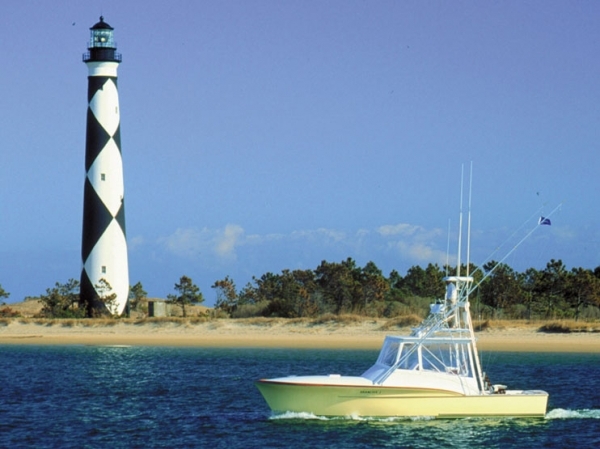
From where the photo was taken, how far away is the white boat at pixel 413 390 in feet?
90.1

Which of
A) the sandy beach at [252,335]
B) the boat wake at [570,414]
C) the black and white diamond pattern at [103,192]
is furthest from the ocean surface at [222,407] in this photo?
the black and white diamond pattern at [103,192]

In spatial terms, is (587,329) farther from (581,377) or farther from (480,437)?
(480,437)

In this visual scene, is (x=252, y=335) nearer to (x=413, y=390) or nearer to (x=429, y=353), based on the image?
(x=429, y=353)

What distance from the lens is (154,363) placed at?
49.0m

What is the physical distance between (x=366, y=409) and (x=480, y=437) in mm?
2746

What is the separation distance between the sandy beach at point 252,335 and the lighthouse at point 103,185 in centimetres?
231

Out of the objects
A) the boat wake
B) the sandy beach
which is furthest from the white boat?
the sandy beach

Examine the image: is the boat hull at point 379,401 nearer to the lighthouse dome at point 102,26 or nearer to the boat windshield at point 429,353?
the boat windshield at point 429,353

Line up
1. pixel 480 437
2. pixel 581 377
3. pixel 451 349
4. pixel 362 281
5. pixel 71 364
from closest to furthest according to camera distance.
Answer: pixel 480 437 < pixel 451 349 < pixel 581 377 < pixel 71 364 < pixel 362 281

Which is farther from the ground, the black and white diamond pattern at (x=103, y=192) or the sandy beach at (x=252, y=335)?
the black and white diamond pattern at (x=103, y=192)

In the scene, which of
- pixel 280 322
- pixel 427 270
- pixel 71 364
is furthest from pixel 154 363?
pixel 427 270

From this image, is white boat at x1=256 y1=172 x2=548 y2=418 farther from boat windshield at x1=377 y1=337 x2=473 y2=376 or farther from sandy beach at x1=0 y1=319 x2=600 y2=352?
sandy beach at x1=0 y1=319 x2=600 y2=352

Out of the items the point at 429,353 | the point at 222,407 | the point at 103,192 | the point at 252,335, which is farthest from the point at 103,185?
the point at 429,353

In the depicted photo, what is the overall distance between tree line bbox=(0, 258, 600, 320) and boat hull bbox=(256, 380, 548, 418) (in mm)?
34582
